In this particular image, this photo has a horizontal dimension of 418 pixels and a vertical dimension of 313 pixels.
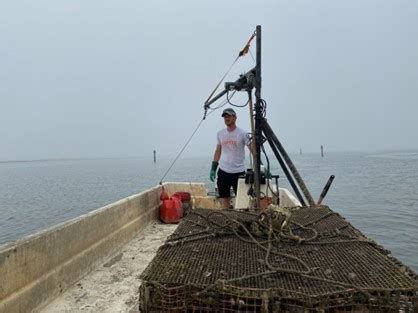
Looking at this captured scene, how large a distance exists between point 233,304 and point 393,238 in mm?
11587

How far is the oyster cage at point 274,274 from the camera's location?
212 centimetres

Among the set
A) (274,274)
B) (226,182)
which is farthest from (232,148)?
(274,274)

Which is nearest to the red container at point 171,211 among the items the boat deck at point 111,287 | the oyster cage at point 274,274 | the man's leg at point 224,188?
the man's leg at point 224,188

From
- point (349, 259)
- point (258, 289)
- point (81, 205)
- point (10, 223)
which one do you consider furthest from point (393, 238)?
point (81, 205)

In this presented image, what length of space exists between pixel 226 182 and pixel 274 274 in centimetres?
431

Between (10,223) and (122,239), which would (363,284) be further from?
(10,223)

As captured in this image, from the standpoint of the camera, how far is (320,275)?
2359mm

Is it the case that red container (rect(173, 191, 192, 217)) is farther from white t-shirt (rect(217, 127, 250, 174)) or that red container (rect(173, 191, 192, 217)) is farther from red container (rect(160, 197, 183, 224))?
white t-shirt (rect(217, 127, 250, 174))

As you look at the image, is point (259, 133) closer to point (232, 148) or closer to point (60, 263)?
point (232, 148)

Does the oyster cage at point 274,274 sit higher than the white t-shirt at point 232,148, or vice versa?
the white t-shirt at point 232,148

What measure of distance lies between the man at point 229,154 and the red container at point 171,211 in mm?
1003

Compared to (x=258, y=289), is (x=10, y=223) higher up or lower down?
lower down

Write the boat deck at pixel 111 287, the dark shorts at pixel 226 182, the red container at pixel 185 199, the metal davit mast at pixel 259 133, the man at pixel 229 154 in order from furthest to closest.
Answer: the red container at pixel 185 199 → the dark shorts at pixel 226 182 → the man at pixel 229 154 → the metal davit mast at pixel 259 133 → the boat deck at pixel 111 287

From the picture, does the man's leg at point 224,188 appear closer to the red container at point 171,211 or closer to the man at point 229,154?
the man at point 229,154
